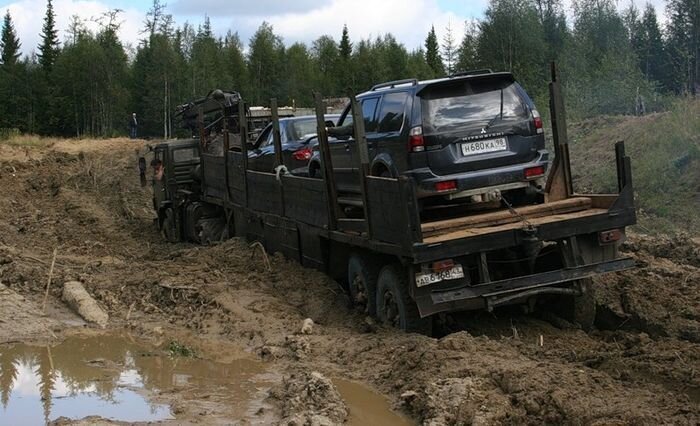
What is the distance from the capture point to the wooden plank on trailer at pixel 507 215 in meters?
8.02

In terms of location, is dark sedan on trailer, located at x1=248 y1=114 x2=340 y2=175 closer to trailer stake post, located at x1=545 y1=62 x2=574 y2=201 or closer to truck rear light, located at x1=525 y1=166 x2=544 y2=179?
trailer stake post, located at x1=545 y1=62 x2=574 y2=201

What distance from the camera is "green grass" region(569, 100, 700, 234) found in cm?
1485

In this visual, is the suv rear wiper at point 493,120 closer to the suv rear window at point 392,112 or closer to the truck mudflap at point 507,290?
the suv rear window at point 392,112

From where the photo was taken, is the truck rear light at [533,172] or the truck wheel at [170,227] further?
the truck wheel at [170,227]

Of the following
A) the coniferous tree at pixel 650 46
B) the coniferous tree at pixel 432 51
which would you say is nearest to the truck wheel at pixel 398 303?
the coniferous tree at pixel 650 46

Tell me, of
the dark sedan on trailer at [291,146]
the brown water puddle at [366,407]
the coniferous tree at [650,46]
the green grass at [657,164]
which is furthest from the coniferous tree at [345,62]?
the brown water puddle at [366,407]

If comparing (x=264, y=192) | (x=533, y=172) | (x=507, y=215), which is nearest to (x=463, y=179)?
(x=507, y=215)

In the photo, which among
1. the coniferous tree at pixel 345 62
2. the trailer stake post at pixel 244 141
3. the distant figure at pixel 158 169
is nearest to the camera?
the trailer stake post at pixel 244 141

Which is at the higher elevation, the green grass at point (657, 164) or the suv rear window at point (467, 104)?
the suv rear window at point (467, 104)

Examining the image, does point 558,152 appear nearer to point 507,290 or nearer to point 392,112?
point 392,112

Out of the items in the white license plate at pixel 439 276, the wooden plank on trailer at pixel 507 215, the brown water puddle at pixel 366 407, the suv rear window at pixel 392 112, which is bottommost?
the brown water puddle at pixel 366 407

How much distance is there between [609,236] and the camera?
825 cm

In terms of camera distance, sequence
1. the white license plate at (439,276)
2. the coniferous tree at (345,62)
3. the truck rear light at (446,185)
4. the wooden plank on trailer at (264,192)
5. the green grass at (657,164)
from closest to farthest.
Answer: the white license plate at (439,276) → the truck rear light at (446,185) → the wooden plank on trailer at (264,192) → the green grass at (657,164) → the coniferous tree at (345,62)

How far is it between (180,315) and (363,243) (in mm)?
2567
